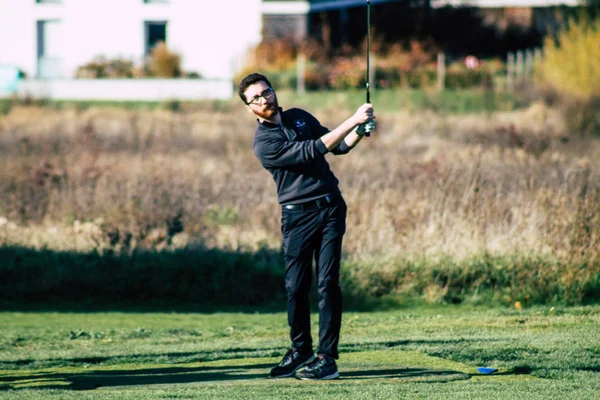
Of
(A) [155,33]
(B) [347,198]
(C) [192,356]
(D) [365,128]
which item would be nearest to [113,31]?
(A) [155,33]

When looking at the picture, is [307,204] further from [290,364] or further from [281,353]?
[281,353]

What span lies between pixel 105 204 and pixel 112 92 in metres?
24.5

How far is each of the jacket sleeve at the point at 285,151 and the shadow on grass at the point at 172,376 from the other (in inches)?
59.4

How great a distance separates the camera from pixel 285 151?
6938 mm

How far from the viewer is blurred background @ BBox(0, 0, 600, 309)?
12.2m

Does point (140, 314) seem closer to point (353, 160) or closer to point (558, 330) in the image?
point (558, 330)

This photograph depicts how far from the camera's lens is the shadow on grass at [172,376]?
280 inches

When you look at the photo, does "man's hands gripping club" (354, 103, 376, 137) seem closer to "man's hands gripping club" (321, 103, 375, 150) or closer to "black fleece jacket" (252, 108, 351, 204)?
"man's hands gripping club" (321, 103, 375, 150)

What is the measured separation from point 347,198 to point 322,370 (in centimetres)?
778

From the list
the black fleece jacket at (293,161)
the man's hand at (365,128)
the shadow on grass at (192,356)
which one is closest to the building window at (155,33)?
the shadow on grass at (192,356)

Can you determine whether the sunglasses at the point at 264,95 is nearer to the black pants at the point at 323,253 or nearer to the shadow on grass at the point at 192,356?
the black pants at the point at 323,253

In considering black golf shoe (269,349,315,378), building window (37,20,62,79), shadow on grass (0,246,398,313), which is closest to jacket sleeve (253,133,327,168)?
black golf shoe (269,349,315,378)

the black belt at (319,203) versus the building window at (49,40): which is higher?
the building window at (49,40)

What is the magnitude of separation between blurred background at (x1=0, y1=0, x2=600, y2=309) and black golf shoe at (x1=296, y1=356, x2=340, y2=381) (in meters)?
4.70
